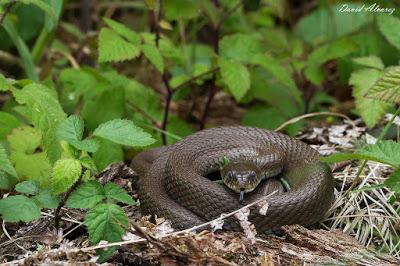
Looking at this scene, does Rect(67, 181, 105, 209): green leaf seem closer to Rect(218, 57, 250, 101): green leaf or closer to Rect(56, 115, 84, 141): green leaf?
Rect(56, 115, 84, 141): green leaf

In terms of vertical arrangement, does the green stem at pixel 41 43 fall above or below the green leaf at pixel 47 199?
above

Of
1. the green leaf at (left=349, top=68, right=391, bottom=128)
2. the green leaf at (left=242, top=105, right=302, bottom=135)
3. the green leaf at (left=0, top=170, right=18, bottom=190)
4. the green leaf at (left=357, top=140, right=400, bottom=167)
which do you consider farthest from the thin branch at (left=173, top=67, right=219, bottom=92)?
the green leaf at (left=357, top=140, right=400, bottom=167)

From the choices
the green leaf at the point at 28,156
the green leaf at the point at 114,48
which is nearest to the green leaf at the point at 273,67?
the green leaf at the point at 114,48

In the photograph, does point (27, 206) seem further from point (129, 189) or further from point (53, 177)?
point (129, 189)

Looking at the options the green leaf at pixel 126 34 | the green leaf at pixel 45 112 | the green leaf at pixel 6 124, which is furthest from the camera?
the green leaf at pixel 126 34

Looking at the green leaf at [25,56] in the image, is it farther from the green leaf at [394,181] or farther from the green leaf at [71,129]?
the green leaf at [394,181]
